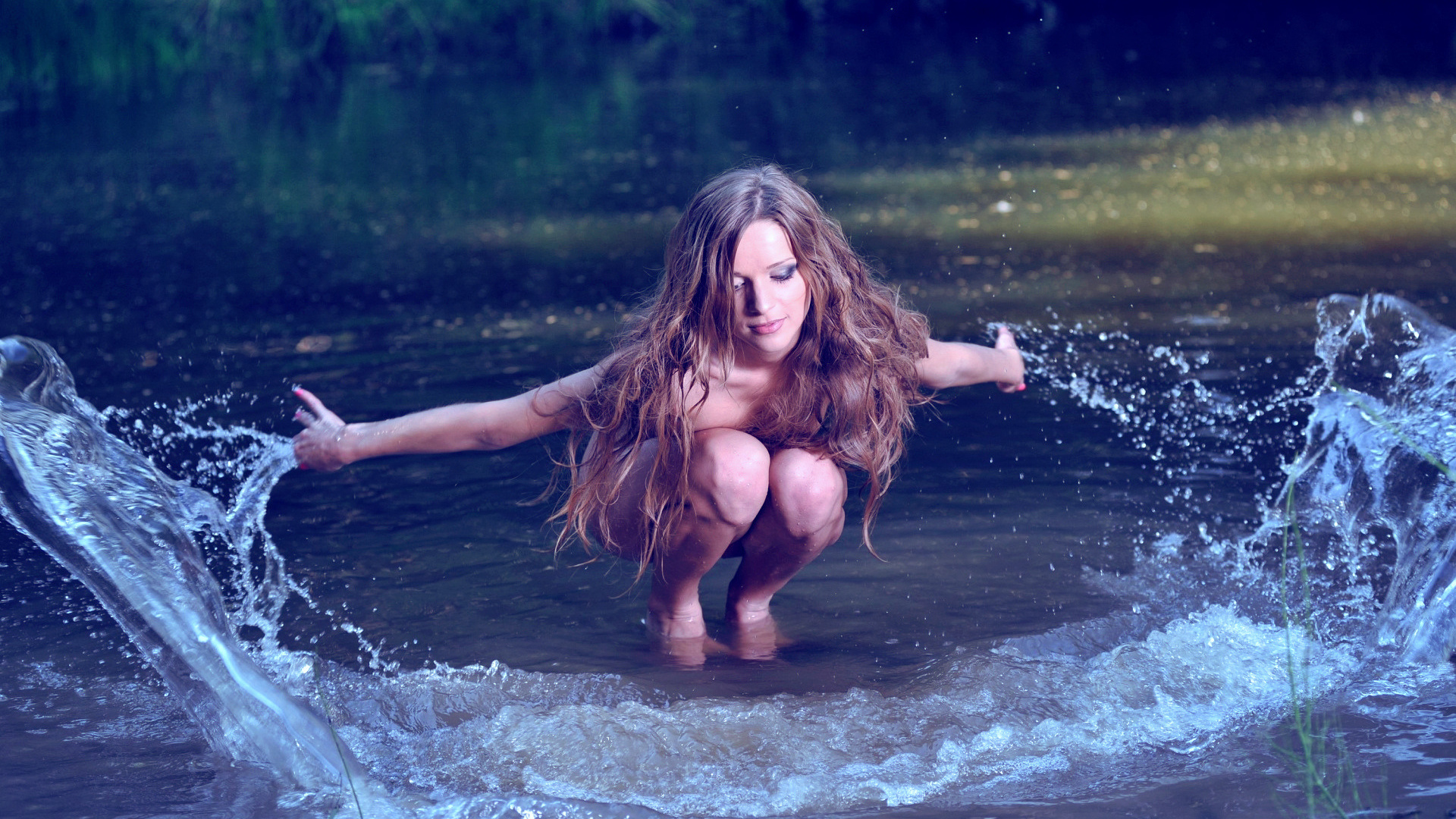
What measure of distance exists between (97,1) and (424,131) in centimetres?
585

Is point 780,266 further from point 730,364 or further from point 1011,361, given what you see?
point 1011,361

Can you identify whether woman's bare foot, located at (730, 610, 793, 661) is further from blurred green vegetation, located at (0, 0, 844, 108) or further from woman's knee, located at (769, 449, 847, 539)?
blurred green vegetation, located at (0, 0, 844, 108)

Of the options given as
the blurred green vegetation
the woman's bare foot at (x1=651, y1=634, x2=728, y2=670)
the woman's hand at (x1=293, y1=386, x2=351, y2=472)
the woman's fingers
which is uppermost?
the blurred green vegetation

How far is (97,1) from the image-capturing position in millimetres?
14406

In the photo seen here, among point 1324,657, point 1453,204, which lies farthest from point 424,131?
point 1324,657

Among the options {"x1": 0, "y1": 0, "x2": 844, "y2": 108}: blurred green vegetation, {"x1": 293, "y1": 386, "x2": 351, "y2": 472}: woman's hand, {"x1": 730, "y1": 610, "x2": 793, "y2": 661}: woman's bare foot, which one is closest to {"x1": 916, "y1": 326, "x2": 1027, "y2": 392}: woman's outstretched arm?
{"x1": 730, "y1": 610, "x2": 793, "y2": 661}: woman's bare foot

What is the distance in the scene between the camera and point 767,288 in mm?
2672

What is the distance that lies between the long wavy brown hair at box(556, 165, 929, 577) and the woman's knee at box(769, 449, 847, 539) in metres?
0.05

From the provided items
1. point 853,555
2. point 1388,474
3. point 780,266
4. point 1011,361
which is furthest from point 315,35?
point 1388,474

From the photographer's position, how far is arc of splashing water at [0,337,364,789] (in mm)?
2467

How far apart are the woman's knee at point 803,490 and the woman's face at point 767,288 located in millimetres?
226

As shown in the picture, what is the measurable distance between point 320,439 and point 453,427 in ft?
0.95

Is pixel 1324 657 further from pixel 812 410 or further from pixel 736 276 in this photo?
pixel 736 276

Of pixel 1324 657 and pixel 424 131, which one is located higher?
pixel 424 131
